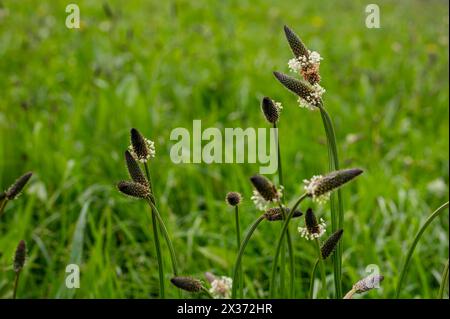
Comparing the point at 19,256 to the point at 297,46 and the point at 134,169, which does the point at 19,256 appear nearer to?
the point at 134,169

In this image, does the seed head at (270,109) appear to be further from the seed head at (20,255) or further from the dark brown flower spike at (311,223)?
the seed head at (20,255)

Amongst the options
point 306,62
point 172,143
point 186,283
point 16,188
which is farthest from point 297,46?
point 172,143

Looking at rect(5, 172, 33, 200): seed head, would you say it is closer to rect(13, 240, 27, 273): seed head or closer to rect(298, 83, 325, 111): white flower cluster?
rect(13, 240, 27, 273): seed head

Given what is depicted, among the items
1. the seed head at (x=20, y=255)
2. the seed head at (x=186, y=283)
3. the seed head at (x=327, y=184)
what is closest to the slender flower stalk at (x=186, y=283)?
the seed head at (x=186, y=283)

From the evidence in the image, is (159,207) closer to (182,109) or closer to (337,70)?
(182,109)

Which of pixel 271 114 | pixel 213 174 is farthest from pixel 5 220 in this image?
pixel 271 114
